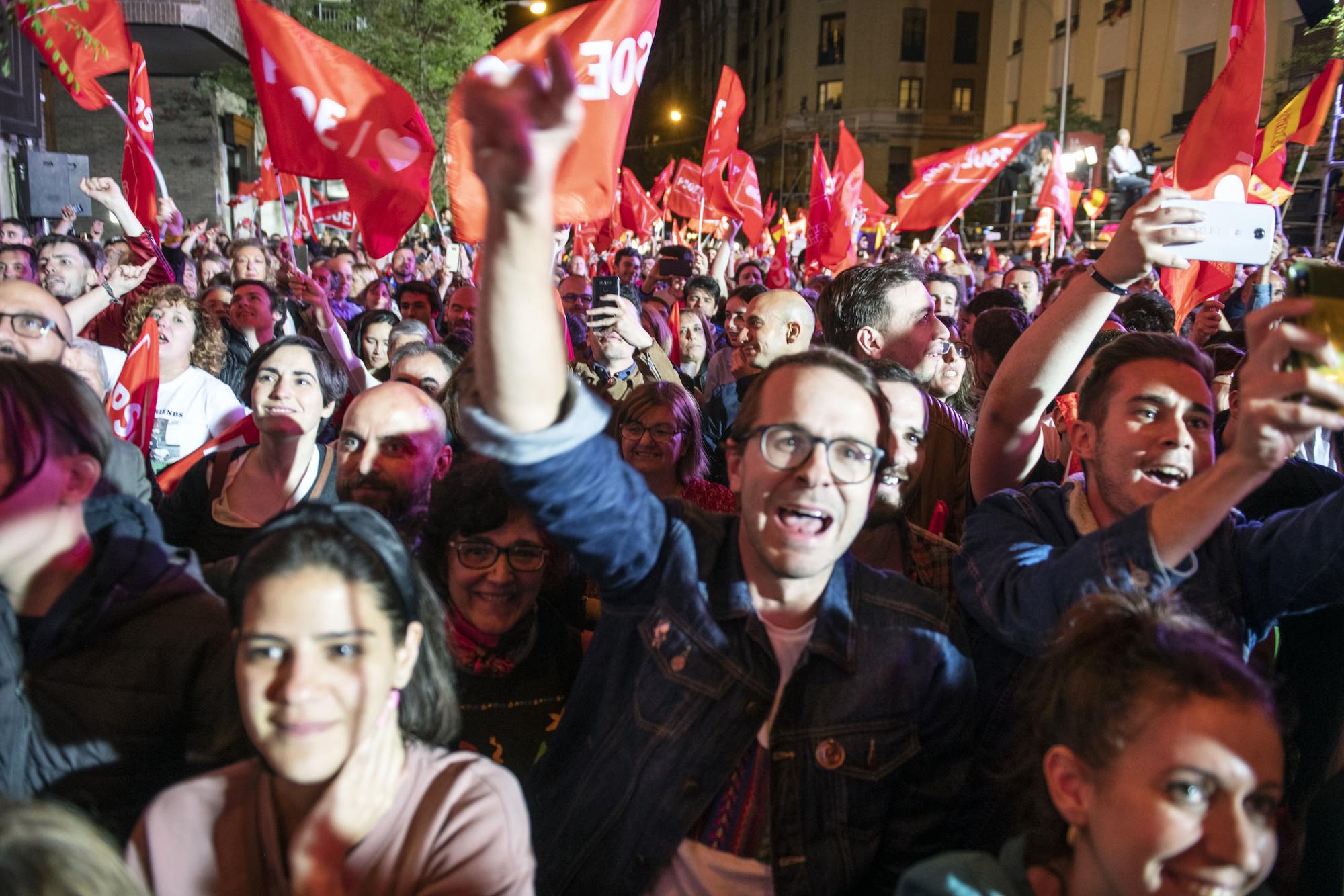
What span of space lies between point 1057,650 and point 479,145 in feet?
4.40

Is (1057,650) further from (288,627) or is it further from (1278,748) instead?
(288,627)

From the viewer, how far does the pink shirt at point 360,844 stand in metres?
1.61

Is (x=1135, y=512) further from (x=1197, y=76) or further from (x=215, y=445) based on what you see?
(x=1197, y=76)

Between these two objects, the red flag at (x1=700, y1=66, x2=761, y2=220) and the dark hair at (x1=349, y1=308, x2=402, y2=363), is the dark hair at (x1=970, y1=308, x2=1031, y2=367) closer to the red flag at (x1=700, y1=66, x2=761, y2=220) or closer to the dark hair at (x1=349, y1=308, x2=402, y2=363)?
the dark hair at (x1=349, y1=308, x2=402, y2=363)

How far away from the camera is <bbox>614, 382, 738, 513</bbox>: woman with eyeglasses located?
12.3 feet

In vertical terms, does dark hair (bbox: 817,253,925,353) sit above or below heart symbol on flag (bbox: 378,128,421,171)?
below

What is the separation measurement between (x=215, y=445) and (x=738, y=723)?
121 inches

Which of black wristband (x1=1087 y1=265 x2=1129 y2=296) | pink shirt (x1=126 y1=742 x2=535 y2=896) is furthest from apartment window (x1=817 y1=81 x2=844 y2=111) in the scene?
pink shirt (x1=126 y1=742 x2=535 y2=896)

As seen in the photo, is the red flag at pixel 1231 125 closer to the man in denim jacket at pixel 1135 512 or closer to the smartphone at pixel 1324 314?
the man in denim jacket at pixel 1135 512

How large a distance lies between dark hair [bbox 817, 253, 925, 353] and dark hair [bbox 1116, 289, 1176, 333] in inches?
62.1

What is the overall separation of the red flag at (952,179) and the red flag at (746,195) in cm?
199

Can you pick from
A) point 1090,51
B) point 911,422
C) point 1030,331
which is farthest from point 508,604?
point 1090,51

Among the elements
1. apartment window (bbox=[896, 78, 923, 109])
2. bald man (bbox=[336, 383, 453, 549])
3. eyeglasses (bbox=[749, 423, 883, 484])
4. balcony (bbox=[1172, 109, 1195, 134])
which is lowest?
bald man (bbox=[336, 383, 453, 549])

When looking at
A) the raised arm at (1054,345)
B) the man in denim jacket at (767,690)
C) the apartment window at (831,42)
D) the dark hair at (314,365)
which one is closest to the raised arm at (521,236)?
the man in denim jacket at (767,690)
